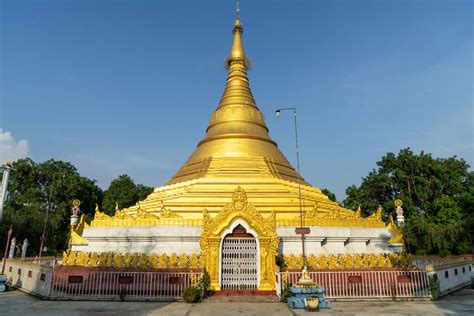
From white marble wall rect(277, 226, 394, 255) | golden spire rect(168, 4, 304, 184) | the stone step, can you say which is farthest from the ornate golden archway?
golden spire rect(168, 4, 304, 184)

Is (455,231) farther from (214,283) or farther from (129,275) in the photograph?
(129,275)

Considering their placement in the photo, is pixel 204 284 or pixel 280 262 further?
pixel 280 262

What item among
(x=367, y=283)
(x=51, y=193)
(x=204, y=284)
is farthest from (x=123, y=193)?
(x=367, y=283)

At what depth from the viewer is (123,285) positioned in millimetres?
13086

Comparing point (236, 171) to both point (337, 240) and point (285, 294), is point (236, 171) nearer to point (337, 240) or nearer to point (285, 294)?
point (337, 240)

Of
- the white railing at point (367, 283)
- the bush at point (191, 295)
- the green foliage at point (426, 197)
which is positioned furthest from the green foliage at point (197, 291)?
the green foliage at point (426, 197)

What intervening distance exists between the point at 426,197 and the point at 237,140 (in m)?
25.9

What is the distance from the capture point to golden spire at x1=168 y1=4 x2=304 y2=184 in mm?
23375

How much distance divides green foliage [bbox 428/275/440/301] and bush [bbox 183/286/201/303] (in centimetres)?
918

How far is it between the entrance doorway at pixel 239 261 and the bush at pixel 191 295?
175 cm

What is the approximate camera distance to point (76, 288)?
13.2 m

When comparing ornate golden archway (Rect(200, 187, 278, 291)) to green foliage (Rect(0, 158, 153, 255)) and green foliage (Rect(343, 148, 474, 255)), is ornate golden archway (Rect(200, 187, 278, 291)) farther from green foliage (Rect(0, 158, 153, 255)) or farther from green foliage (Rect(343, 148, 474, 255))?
green foliage (Rect(0, 158, 153, 255))

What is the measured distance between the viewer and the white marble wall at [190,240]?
1681 cm

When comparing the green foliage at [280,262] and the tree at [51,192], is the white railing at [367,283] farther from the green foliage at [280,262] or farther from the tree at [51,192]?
the tree at [51,192]
